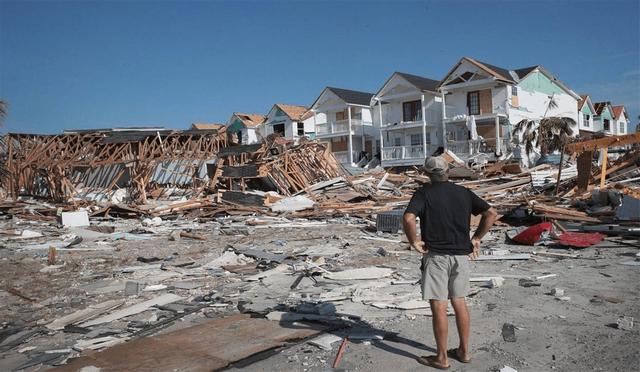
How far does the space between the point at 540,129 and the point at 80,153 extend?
29707 mm

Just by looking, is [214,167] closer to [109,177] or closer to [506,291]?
[109,177]

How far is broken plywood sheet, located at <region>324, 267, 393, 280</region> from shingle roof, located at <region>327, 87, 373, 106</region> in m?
38.1

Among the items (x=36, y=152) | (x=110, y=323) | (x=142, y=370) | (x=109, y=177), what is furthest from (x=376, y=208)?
(x=36, y=152)

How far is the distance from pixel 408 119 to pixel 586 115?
61.4 ft

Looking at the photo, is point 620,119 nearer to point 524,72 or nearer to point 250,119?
point 524,72

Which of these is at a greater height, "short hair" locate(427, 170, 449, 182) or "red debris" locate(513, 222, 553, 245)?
"short hair" locate(427, 170, 449, 182)

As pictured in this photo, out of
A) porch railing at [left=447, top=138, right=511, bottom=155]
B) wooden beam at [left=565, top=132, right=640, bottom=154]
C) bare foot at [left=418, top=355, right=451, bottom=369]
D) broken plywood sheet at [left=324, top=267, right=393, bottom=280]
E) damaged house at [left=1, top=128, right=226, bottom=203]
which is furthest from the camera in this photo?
porch railing at [left=447, top=138, right=511, bottom=155]

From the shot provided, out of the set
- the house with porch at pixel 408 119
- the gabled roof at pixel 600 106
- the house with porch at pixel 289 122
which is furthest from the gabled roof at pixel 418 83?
the gabled roof at pixel 600 106

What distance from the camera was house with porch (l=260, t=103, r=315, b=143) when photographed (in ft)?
165

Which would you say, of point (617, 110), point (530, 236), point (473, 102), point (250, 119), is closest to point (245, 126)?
point (250, 119)

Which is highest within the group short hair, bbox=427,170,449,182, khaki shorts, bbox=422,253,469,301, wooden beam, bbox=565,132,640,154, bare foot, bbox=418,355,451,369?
wooden beam, bbox=565,132,640,154

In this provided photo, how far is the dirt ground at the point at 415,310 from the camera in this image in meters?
4.16

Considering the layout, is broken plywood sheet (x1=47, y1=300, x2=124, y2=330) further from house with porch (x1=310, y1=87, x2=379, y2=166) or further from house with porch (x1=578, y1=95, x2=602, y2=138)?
house with porch (x1=578, y1=95, x2=602, y2=138)

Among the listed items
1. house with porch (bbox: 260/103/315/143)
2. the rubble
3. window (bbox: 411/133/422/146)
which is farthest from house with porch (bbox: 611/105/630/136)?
the rubble
